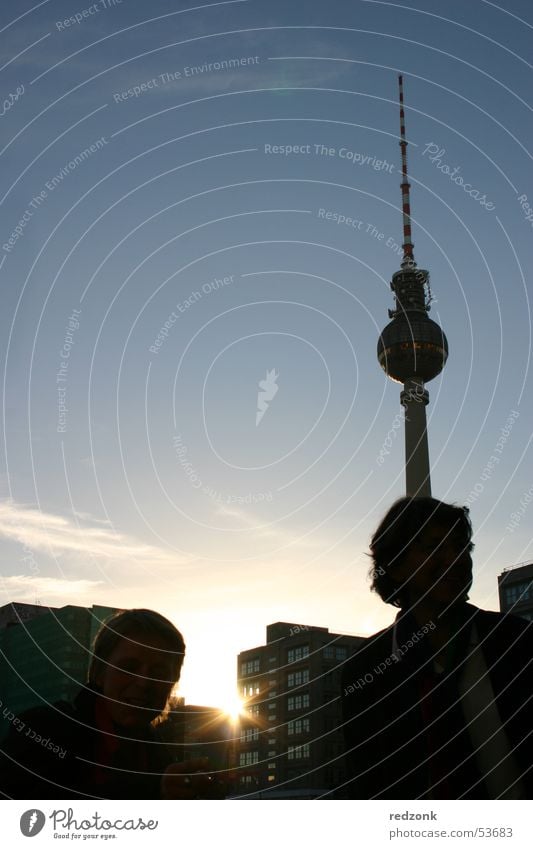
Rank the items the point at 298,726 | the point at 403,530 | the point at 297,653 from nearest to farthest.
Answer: the point at 403,530
the point at 298,726
the point at 297,653

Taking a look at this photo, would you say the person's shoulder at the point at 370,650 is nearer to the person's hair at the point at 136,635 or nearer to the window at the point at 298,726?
the person's hair at the point at 136,635

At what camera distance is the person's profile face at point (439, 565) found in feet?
15.1

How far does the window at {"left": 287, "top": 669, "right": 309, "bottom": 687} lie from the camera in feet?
312

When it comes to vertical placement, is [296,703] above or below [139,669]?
above

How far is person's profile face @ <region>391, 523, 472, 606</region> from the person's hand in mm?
1549

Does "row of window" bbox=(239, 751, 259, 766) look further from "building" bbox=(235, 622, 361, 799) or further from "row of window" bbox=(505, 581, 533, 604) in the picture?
"row of window" bbox=(505, 581, 533, 604)

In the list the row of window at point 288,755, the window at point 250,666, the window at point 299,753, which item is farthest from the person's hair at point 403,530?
the window at point 250,666

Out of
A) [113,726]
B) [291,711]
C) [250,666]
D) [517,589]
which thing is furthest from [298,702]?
[113,726]

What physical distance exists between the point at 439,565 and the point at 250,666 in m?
110

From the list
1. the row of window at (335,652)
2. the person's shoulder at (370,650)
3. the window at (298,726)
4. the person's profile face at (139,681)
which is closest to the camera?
the person's shoulder at (370,650)

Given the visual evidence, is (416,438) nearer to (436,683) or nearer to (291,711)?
(291,711)

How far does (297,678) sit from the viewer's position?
318 ft
